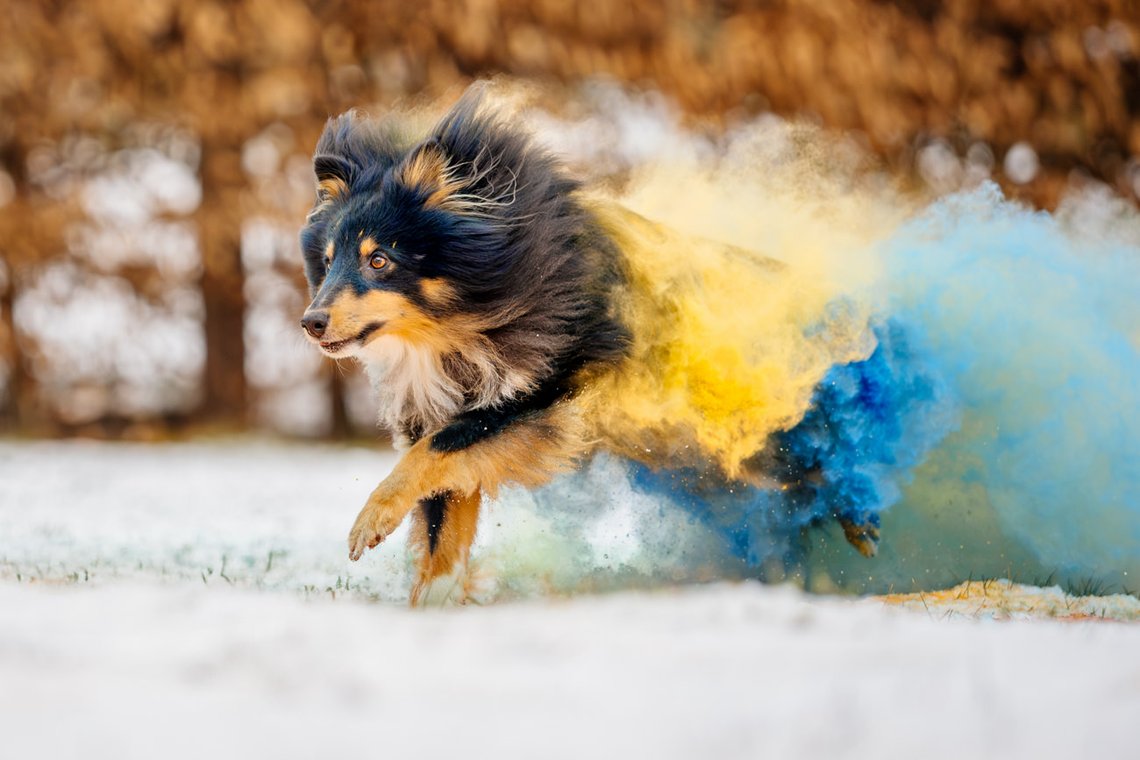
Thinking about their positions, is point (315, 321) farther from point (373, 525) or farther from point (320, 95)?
point (320, 95)

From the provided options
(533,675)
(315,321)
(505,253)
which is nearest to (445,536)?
(315,321)

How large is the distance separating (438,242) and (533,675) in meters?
1.67

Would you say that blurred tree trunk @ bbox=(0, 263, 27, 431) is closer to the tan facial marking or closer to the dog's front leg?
the tan facial marking

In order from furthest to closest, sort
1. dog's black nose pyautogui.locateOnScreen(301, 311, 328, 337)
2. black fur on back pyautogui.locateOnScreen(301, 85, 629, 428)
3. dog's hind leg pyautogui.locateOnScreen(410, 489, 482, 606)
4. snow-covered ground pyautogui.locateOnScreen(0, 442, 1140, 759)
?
dog's hind leg pyautogui.locateOnScreen(410, 489, 482, 606)
black fur on back pyautogui.locateOnScreen(301, 85, 629, 428)
dog's black nose pyautogui.locateOnScreen(301, 311, 328, 337)
snow-covered ground pyautogui.locateOnScreen(0, 442, 1140, 759)

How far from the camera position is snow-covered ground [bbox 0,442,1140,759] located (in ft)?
6.08

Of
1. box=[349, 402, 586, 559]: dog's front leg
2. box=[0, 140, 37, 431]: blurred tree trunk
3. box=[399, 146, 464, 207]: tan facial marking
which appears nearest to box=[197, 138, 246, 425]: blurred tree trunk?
box=[0, 140, 37, 431]: blurred tree trunk

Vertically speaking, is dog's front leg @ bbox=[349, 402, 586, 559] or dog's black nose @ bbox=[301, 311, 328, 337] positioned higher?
dog's black nose @ bbox=[301, 311, 328, 337]

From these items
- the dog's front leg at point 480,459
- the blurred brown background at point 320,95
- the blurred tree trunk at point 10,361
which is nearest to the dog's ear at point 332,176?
the dog's front leg at point 480,459

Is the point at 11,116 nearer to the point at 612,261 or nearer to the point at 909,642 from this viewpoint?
the point at 612,261

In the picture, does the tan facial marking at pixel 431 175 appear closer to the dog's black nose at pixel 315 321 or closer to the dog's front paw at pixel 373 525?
the dog's black nose at pixel 315 321

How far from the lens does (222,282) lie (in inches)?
425

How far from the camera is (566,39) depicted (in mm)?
10641

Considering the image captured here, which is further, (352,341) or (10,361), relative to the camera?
(10,361)

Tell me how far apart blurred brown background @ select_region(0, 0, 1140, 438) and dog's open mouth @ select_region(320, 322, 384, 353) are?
7.15 m
